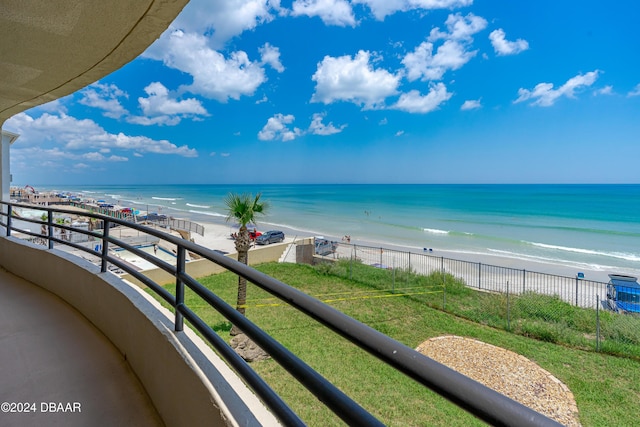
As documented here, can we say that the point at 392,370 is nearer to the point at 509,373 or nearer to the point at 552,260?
the point at 509,373

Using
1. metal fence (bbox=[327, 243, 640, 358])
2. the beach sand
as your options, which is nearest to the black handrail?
metal fence (bbox=[327, 243, 640, 358])

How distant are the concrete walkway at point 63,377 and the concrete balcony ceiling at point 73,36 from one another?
2279 mm

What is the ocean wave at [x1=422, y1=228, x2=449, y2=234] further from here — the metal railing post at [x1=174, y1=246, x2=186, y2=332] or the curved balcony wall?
the metal railing post at [x1=174, y1=246, x2=186, y2=332]

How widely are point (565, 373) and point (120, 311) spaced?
9092 millimetres

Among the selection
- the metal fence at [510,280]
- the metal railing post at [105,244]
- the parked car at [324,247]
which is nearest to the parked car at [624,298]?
the metal fence at [510,280]

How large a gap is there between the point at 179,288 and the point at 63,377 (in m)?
1.19

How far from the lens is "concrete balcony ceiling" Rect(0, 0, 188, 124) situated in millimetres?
2193

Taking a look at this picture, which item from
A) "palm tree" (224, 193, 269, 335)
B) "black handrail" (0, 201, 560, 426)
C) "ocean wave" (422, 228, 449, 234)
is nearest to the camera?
"black handrail" (0, 201, 560, 426)

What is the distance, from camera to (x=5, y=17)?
7.72 feet

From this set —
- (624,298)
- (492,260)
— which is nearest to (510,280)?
(624,298)

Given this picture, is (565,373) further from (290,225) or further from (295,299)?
(290,225)

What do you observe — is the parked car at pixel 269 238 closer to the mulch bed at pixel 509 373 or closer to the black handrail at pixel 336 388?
the mulch bed at pixel 509 373

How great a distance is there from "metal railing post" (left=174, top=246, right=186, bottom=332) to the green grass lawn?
9.87 ft

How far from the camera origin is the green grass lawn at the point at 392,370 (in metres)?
5.76
